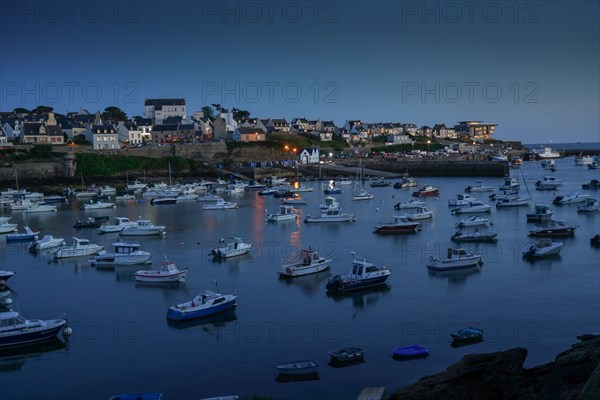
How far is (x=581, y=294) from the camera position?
2017cm

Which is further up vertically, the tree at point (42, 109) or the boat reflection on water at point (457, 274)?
the tree at point (42, 109)

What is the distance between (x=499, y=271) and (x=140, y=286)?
12.9 meters

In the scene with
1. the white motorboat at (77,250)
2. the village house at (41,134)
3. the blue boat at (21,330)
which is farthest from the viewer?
the village house at (41,134)

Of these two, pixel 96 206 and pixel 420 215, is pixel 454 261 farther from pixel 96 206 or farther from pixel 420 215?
pixel 96 206

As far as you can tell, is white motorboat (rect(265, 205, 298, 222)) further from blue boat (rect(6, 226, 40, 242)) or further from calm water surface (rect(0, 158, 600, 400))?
blue boat (rect(6, 226, 40, 242))

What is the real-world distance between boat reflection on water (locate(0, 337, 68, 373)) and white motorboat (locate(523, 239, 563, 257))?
1803cm

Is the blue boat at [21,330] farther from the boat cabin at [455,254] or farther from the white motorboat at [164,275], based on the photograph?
the boat cabin at [455,254]

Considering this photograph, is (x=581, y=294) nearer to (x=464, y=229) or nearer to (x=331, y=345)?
(x=331, y=345)

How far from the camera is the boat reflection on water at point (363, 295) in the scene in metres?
19.7

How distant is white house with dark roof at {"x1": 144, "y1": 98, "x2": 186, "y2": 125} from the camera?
9500cm

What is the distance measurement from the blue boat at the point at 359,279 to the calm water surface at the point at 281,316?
1.23ft

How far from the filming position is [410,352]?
14.9 metres

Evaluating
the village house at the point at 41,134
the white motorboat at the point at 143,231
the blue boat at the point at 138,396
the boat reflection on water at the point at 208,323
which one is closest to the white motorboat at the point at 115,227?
the white motorboat at the point at 143,231

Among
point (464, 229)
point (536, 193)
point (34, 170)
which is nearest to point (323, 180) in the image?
point (536, 193)
